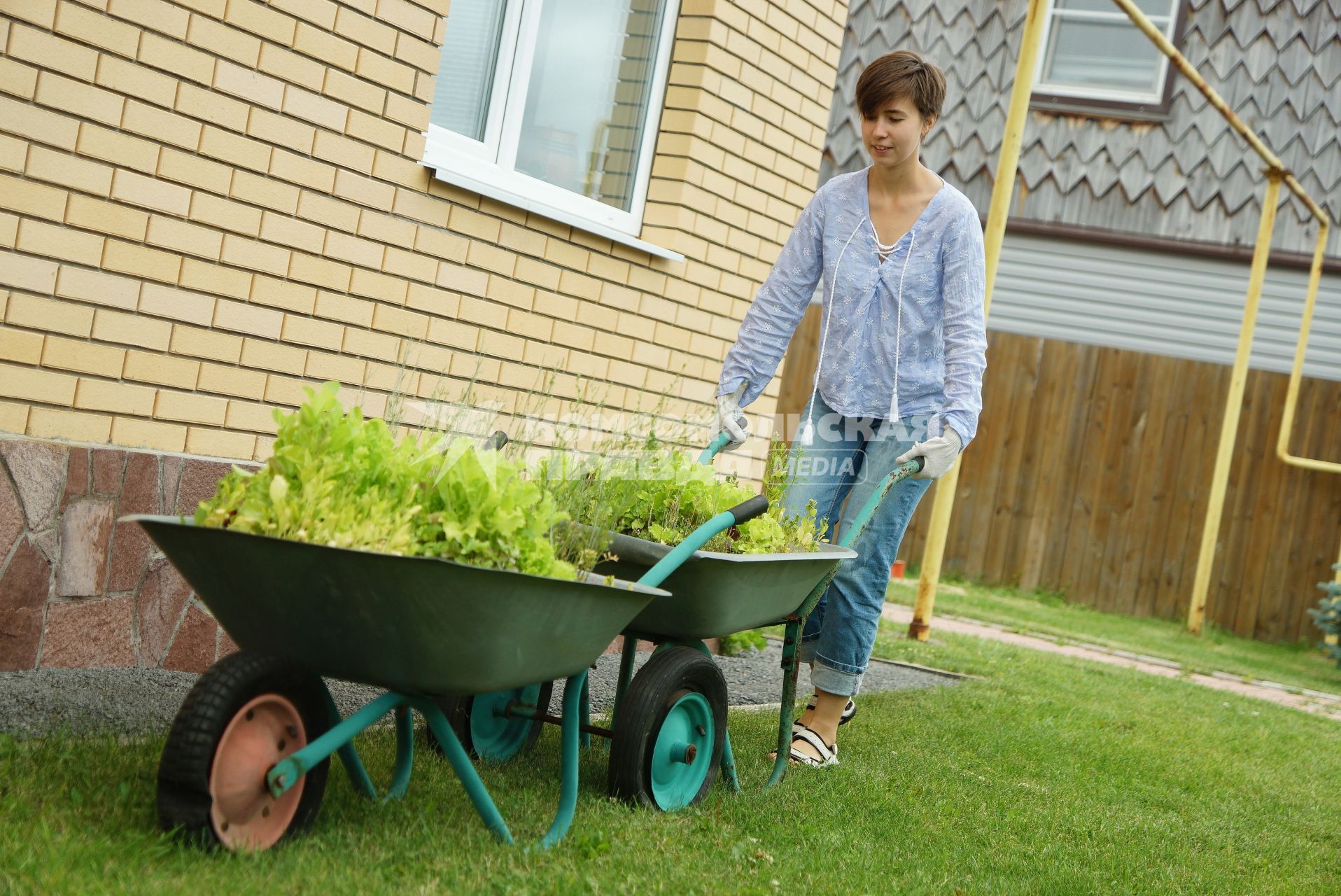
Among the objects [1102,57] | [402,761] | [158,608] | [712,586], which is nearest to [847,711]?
[712,586]

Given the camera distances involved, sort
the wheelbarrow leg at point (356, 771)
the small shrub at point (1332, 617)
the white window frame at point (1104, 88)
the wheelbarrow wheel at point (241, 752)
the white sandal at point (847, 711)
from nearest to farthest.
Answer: the wheelbarrow wheel at point (241, 752), the wheelbarrow leg at point (356, 771), the white sandal at point (847, 711), the small shrub at point (1332, 617), the white window frame at point (1104, 88)

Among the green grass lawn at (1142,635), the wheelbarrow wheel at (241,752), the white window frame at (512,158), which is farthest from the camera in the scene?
the green grass lawn at (1142,635)

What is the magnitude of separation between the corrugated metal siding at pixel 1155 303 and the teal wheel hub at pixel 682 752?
25.7ft

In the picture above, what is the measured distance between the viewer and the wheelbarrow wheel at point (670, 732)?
2.89 meters

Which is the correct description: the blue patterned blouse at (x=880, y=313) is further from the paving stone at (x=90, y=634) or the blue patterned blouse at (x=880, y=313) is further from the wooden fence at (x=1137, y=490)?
the wooden fence at (x=1137, y=490)

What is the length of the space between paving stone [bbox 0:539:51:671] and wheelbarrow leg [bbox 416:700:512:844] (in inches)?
53.7

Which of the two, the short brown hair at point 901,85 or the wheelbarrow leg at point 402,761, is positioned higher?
the short brown hair at point 901,85

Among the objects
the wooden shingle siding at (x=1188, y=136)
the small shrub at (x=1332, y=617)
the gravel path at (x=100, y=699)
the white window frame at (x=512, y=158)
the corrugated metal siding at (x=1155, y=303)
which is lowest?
the gravel path at (x=100, y=699)

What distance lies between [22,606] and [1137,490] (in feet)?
28.8

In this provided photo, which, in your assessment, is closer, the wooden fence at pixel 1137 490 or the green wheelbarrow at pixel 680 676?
the green wheelbarrow at pixel 680 676

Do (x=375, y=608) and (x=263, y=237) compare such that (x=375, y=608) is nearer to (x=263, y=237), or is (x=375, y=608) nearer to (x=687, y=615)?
(x=687, y=615)

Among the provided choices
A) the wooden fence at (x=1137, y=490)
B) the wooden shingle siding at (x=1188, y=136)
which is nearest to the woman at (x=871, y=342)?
the wooden fence at (x=1137, y=490)

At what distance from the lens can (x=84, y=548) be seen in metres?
3.36

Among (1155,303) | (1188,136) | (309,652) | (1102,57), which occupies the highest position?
(1102,57)
